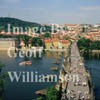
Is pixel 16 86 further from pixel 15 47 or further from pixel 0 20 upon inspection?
pixel 0 20

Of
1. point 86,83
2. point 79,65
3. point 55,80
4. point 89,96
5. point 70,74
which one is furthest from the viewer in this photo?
point 79,65

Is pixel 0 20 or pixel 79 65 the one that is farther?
pixel 0 20

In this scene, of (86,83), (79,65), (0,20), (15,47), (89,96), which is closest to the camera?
(89,96)

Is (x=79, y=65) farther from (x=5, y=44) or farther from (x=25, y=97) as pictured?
(x=5, y=44)

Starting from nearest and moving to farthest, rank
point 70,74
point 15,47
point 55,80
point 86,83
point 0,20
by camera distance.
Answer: point 86,83, point 70,74, point 55,80, point 15,47, point 0,20

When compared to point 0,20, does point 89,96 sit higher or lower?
lower

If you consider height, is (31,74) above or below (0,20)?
below

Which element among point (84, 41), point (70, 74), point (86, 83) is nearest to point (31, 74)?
point (70, 74)

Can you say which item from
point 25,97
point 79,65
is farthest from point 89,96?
point 79,65

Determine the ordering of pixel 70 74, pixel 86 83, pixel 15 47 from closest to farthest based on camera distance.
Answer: pixel 86 83 < pixel 70 74 < pixel 15 47
